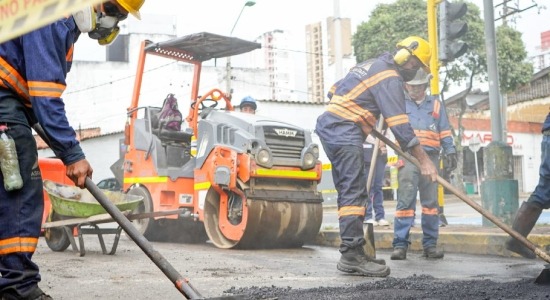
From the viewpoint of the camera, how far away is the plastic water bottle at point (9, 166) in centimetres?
311

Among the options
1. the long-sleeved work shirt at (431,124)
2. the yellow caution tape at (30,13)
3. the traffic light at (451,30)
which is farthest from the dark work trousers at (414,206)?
the yellow caution tape at (30,13)

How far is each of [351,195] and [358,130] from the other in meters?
0.51

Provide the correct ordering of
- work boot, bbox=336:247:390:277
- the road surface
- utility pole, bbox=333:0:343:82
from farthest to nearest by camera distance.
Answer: utility pole, bbox=333:0:343:82
work boot, bbox=336:247:390:277
the road surface

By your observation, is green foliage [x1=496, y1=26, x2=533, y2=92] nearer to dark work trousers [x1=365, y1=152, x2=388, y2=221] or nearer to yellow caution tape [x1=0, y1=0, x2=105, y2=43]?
dark work trousers [x1=365, y1=152, x2=388, y2=221]

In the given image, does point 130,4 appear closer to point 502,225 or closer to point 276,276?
point 276,276

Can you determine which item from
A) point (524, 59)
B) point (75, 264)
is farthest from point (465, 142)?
point (75, 264)

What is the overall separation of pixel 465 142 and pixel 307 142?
1006 inches

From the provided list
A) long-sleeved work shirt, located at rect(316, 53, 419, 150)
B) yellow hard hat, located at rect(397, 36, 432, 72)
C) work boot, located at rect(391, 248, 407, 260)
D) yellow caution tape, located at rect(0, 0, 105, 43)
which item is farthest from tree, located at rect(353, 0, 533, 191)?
yellow caution tape, located at rect(0, 0, 105, 43)

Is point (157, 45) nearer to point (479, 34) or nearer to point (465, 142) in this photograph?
point (479, 34)

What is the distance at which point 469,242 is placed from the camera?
7062 mm

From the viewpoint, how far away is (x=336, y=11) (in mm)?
17719

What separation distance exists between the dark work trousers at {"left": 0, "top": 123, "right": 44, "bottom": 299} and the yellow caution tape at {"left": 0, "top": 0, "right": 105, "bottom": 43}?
4.32ft

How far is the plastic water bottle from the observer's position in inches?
122

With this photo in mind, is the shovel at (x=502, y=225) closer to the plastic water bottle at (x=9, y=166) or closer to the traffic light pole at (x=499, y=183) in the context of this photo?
the traffic light pole at (x=499, y=183)
